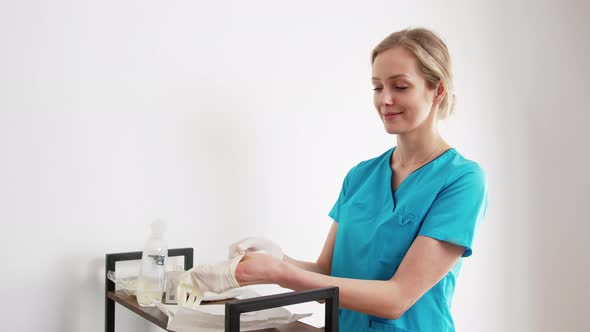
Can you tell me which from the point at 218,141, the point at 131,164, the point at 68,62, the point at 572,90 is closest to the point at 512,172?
the point at 572,90

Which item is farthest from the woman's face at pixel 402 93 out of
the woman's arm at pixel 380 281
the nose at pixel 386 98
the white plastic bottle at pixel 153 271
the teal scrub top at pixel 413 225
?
the white plastic bottle at pixel 153 271

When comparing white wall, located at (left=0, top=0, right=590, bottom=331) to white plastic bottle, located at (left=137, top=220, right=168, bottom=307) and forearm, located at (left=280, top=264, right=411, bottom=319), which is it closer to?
white plastic bottle, located at (left=137, top=220, right=168, bottom=307)

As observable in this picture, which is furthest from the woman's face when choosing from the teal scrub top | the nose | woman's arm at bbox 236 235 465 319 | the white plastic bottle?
the white plastic bottle

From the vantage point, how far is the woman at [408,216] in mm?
1057

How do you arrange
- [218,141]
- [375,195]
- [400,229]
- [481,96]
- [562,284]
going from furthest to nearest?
1. [562,284]
2. [481,96]
3. [218,141]
4. [375,195]
5. [400,229]

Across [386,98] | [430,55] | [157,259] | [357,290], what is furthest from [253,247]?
[430,55]

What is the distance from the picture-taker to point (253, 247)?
1231mm

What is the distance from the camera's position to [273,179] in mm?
1581

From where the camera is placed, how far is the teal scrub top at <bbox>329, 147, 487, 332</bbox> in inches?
43.5

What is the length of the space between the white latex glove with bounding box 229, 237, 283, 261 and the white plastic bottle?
5.7 inches

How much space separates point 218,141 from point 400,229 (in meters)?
0.55

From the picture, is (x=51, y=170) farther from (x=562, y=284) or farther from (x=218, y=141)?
(x=562, y=284)

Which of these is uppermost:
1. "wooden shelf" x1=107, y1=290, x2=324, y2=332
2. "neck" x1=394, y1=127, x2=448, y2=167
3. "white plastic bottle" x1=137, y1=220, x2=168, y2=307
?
"neck" x1=394, y1=127, x2=448, y2=167

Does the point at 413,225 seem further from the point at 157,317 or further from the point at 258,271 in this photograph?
the point at 157,317
